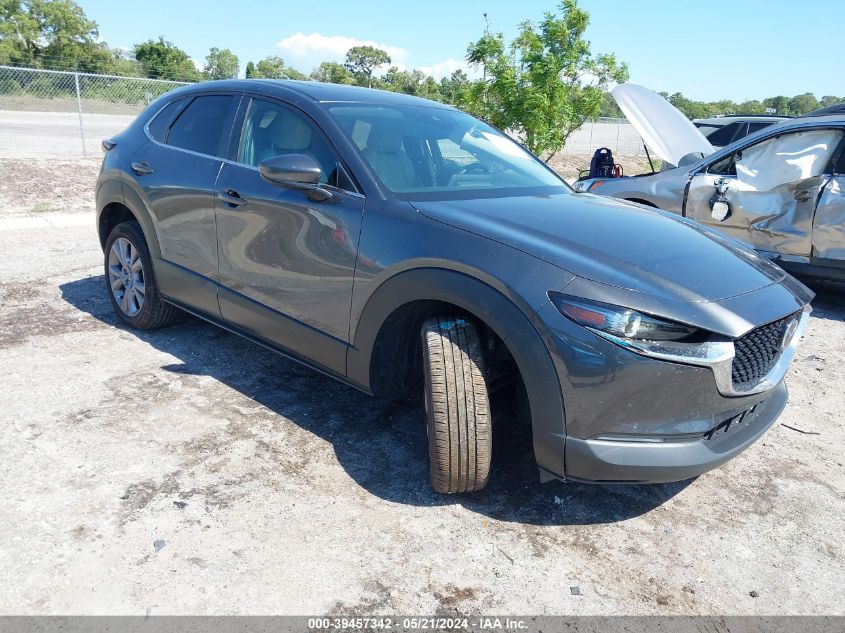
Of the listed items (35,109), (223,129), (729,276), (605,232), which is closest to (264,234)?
(223,129)

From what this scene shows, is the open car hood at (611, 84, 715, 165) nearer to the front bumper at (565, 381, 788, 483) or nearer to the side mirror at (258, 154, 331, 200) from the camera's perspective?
the side mirror at (258, 154, 331, 200)

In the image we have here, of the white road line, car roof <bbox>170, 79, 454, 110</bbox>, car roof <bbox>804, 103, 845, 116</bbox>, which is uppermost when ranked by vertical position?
car roof <bbox>804, 103, 845, 116</bbox>

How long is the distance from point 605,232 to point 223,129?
2.29 meters

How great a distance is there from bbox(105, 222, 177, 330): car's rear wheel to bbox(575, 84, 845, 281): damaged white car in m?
4.49

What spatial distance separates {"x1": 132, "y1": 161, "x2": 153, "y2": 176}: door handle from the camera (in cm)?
427

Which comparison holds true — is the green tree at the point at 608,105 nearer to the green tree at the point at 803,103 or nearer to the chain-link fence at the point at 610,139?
the chain-link fence at the point at 610,139

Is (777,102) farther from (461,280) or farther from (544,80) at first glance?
(461,280)

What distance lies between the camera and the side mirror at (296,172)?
121 inches

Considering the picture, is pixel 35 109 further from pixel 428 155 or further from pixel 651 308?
pixel 651 308

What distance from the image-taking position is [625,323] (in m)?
2.35

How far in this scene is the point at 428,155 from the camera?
3.47 m

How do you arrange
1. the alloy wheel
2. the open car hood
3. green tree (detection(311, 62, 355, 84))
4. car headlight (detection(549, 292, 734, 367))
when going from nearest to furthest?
car headlight (detection(549, 292, 734, 367))
the alloy wheel
the open car hood
green tree (detection(311, 62, 355, 84))

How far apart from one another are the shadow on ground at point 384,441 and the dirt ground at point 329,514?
0.01 metres

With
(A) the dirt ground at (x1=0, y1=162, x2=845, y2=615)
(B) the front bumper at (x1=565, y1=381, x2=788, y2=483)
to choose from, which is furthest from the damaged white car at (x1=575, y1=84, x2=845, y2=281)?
(B) the front bumper at (x1=565, y1=381, x2=788, y2=483)
